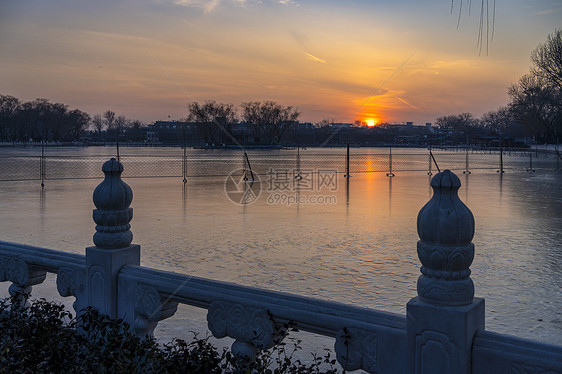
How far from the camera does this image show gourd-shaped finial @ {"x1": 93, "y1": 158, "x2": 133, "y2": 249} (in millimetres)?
3869

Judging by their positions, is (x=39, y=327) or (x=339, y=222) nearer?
(x=39, y=327)

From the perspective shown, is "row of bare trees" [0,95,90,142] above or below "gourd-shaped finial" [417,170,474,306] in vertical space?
above

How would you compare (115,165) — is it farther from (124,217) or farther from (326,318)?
(326,318)

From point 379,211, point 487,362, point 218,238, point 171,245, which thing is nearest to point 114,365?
point 487,362

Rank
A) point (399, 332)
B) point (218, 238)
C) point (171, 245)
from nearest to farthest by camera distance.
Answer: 1. point (399, 332)
2. point (171, 245)
3. point (218, 238)

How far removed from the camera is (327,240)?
10.5 meters

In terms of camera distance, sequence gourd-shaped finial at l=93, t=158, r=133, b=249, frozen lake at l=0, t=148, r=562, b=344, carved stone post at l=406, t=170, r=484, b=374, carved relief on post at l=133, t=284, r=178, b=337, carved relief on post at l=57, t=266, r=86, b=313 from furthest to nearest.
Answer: frozen lake at l=0, t=148, r=562, b=344, carved relief on post at l=57, t=266, r=86, b=313, gourd-shaped finial at l=93, t=158, r=133, b=249, carved relief on post at l=133, t=284, r=178, b=337, carved stone post at l=406, t=170, r=484, b=374

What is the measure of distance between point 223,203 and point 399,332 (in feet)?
46.4

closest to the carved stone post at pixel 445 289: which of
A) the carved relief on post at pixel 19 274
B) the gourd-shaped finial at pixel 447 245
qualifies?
the gourd-shaped finial at pixel 447 245

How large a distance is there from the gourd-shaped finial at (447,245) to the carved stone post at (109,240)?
7.18 ft

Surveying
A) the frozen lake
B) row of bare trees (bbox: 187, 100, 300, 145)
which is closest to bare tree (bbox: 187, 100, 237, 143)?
row of bare trees (bbox: 187, 100, 300, 145)

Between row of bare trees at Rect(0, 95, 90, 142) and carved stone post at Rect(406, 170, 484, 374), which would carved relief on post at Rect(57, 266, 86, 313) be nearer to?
carved stone post at Rect(406, 170, 484, 374)

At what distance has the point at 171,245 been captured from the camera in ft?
32.4

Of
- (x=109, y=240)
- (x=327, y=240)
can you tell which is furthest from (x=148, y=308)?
(x=327, y=240)
